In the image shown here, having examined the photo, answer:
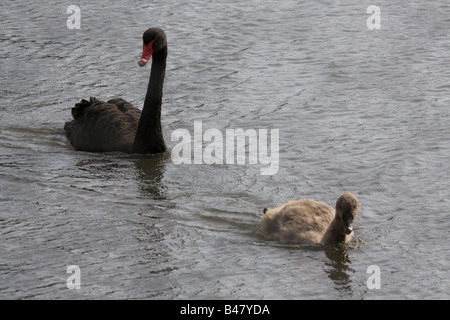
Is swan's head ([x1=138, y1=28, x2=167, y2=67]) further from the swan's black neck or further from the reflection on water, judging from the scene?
the reflection on water

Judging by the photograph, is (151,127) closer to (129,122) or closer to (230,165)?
(129,122)

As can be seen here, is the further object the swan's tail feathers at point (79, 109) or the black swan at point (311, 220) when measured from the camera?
the swan's tail feathers at point (79, 109)

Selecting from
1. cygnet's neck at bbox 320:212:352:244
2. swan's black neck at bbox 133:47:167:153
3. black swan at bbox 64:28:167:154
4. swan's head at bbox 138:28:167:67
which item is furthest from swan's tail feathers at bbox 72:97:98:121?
cygnet's neck at bbox 320:212:352:244

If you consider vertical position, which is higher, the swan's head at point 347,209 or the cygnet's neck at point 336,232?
the swan's head at point 347,209

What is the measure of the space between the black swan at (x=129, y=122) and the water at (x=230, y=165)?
0.47ft

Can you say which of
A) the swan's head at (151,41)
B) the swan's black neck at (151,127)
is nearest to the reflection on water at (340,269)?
the swan's black neck at (151,127)

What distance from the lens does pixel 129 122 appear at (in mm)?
9570

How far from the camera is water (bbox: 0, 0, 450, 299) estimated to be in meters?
6.58

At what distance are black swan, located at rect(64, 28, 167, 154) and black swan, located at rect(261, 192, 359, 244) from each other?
86.9 inches

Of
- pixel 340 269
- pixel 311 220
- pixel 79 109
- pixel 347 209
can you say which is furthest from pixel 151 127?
pixel 340 269

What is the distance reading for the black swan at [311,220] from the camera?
6.91m

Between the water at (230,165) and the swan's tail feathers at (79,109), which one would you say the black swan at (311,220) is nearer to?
the water at (230,165)
